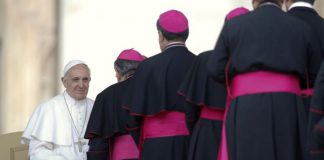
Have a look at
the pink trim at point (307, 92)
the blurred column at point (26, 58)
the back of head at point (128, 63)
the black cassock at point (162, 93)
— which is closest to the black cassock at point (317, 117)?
the pink trim at point (307, 92)

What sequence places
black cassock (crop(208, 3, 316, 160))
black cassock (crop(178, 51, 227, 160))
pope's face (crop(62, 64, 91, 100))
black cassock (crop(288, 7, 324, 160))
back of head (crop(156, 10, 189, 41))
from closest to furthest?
1. black cassock (crop(288, 7, 324, 160))
2. black cassock (crop(208, 3, 316, 160))
3. black cassock (crop(178, 51, 227, 160))
4. back of head (crop(156, 10, 189, 41))
5. pope's face (crop(62, 64, 91, 100))

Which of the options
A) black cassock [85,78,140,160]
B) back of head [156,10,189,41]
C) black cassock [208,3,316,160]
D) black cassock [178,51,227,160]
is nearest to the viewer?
black cassock [208,3,316,160]

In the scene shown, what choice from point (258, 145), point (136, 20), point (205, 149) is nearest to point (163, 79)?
point (205, 149)

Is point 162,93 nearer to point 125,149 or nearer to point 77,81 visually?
point 125,149

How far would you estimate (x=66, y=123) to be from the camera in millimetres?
8703

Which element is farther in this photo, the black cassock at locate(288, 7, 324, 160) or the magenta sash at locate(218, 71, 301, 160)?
the magenta sash at locate(218, 71, 301, 160)

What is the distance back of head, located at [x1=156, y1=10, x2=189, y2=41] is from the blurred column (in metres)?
3.36

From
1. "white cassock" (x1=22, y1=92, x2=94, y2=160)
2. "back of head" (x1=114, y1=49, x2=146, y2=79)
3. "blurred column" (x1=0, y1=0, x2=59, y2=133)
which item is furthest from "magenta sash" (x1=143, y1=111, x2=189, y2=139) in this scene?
"blurred column" (x1=0, y1=0, x2=59, y2=133)

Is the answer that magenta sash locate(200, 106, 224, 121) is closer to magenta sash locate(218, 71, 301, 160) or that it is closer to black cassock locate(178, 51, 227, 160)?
black cassock locate(178, 51, 227, 160)

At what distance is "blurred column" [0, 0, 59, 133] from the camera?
425 inches

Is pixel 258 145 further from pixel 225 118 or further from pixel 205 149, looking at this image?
pixel 205 149

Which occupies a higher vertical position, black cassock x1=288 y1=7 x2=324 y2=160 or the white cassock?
black cassock x1=288 y1=7 x2=324 y2=160

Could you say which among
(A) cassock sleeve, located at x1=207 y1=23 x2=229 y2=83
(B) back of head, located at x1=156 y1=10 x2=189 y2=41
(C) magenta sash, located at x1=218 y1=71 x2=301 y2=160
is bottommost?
(C) magenta sash, located at x1=218 y1=71 x2=301 y2=160

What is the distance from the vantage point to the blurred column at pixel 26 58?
10797 millimetres
